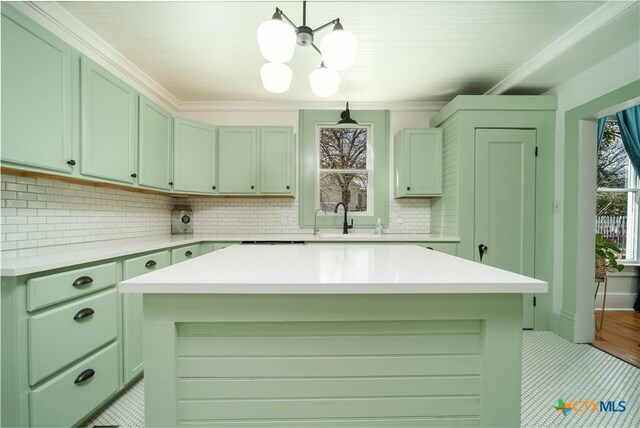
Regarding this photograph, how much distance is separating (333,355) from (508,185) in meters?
3.02

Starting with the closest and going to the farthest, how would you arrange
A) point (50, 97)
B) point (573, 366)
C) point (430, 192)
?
point (50, 97) < point (573, 366) < point (430, 192)

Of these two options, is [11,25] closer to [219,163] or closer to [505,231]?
[219,163]

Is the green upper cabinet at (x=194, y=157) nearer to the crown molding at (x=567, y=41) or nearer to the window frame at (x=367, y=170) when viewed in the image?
the window frame at (x=367, y=170)

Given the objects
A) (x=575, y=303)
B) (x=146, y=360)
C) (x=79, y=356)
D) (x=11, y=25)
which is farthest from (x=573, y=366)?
(x=11, y=25)

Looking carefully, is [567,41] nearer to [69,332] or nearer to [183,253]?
[183,253]

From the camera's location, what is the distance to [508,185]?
121 inches

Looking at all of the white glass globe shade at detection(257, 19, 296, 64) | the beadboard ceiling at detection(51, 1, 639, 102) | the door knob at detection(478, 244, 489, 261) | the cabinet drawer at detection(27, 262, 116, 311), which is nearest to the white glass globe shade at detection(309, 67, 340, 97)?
the white glass globe shade at detection(257, 19, 296, 64)

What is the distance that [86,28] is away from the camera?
7.55ft

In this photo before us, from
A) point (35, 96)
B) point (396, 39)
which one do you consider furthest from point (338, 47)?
point (35, 96)

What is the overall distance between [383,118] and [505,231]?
82.5 inches

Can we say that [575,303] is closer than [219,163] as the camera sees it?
Yes

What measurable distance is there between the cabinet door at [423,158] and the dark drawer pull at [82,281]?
3250 millimetres

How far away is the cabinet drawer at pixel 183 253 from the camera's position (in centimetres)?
261

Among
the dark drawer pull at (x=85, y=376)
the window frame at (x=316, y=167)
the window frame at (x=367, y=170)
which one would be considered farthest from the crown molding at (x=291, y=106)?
the dark drawer pull at (x=85, y=376)
